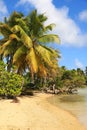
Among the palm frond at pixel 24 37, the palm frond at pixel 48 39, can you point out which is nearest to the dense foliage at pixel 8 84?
the palm frond at pixel 24 37

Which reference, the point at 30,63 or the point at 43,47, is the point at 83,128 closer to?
the point at 30,63

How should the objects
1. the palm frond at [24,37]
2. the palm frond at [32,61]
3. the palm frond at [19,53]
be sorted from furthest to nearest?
1. the palm frond at [19,53]
2. the palm frond at [24,37]
3. the palm frond at [32,61]

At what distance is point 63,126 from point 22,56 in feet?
49.1

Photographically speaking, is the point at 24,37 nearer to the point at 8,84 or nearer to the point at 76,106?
the point at 8,84

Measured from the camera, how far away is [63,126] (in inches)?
502

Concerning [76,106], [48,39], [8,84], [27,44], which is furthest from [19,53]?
[76,106]

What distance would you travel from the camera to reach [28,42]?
1016 inches

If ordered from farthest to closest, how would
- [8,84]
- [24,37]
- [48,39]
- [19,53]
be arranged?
[48,39] < [19,53] < [24,37] < [8,84]

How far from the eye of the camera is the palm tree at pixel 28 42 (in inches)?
1028

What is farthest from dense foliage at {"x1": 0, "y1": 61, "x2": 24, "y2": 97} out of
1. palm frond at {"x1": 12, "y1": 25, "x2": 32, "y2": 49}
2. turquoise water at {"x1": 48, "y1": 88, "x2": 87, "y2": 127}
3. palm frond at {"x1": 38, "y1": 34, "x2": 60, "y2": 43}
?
palm frond at {"x1": 38, "y1": 34, "x2": 60, "y2": 43}

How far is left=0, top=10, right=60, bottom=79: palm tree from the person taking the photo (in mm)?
26109

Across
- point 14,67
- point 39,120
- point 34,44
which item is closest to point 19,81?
point 14,67

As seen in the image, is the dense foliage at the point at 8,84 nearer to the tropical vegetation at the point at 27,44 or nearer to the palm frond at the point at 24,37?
the tropical vegetation at the point at 27,44

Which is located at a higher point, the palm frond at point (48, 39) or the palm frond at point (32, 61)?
the palm frond at point (48, 39)
